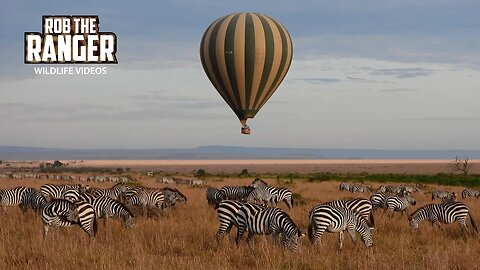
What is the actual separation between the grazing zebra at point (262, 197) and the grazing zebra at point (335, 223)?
9.32 meters

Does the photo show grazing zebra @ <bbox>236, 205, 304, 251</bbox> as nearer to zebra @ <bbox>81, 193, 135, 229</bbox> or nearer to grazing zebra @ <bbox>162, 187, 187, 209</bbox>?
zebra @ <bbox>81, 193, 135, 229</bbox>

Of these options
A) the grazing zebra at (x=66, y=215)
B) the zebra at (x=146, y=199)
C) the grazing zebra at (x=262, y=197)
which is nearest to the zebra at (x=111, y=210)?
the grazing zebra at (x=66, y=215)

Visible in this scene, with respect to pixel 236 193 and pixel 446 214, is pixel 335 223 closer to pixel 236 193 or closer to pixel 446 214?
pixel 446 214

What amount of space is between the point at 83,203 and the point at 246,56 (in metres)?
13.2

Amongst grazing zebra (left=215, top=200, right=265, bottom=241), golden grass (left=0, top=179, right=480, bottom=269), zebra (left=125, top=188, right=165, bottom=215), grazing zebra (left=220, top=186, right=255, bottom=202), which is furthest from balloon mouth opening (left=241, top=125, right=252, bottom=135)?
grazing zebra (left=215, top=200, right=265, bottom=241)

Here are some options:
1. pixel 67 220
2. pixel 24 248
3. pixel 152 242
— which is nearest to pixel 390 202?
pixel 152 242

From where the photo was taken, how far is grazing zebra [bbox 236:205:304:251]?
13.6 meters

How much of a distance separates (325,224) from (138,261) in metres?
4.59

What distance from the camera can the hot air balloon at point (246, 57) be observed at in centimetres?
2700

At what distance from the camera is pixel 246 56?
27094 mm

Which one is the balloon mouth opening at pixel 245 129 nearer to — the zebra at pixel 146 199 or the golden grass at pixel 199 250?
the zebra at pixel 146 199

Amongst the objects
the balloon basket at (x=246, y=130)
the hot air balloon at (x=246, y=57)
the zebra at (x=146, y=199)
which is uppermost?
the hot air balloon at (x=246, y=57)

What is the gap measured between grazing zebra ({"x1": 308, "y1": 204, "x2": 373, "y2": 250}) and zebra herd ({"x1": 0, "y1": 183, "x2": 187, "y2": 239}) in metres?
5.52

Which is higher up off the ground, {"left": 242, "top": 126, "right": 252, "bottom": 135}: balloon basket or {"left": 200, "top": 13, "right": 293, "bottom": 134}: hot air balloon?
{"left": 200, "top": 13, "right": 293, "bottom": 134}: hot air balloon
